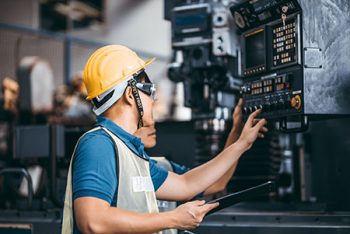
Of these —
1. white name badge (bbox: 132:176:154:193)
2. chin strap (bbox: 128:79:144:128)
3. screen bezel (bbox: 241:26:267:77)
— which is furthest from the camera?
screen bezel (bbox: 241:26:267:77)

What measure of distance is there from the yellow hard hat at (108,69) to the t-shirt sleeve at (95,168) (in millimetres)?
251

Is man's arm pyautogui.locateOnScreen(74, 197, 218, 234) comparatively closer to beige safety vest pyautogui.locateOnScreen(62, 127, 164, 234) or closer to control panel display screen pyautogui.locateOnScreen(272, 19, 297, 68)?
beige safety vest pyautogui.locateOnScreen(62, 127, 164, 234)

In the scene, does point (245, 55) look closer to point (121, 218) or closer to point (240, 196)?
point (240, 196)

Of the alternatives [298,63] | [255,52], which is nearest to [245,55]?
[255,52]

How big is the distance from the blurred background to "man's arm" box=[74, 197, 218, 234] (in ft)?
1.72

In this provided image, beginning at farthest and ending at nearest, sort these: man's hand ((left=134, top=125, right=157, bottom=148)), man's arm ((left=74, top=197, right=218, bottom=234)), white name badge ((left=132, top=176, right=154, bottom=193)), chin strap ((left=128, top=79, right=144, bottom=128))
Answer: man's hand ((left=134, top=125, right=157, bottom=148)) < chin strap ((left=128, top=79, right=144, bottom=128)) < white name badge ((left=132, top=176, right=154, bottom=193)) < man's arm ((left=74, top=197, right=218, bottom=234))

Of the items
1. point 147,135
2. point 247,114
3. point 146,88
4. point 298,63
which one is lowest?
point 147,135

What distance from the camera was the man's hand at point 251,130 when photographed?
3.22m

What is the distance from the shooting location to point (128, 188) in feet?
8.64

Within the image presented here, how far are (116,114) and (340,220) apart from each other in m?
1.24

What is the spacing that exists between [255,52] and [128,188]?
3.80 feet

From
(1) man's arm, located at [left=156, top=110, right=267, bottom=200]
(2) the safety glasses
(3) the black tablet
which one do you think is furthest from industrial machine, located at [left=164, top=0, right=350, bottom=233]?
(2) the safety glasses

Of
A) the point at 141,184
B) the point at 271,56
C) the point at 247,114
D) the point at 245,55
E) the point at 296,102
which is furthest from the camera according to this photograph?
the point at 245,55

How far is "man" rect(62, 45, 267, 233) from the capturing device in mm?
2418
